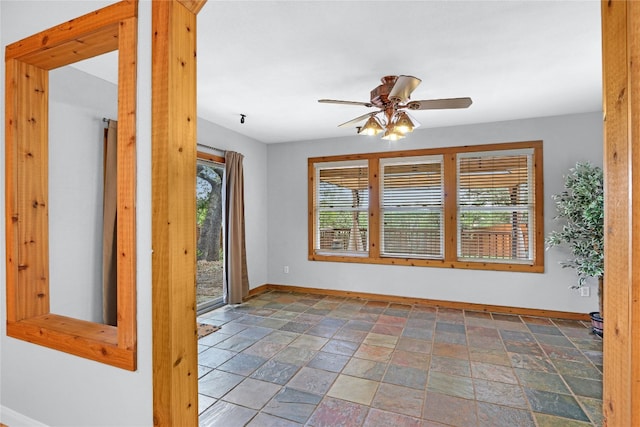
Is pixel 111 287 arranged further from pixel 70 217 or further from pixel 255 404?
pixel 255 404

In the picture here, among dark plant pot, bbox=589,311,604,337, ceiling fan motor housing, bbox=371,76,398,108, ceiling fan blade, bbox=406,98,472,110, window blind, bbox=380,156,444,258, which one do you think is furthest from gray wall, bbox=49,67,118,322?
dark plant pot, bbox=589,311,604,337

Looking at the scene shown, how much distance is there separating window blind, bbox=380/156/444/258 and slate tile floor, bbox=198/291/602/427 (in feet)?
3.36

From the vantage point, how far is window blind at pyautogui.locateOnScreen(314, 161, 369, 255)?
4984 mm

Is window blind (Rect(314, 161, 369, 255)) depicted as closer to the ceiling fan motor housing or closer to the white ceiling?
the white ceiling

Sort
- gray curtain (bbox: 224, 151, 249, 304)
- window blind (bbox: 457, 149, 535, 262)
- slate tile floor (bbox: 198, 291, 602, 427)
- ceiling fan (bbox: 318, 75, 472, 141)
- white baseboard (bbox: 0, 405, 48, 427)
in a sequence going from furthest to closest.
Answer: gray curtain (bbox: 224, 151, 249, 304) < window blind (bbox: 457, 149, 535, 262) < ceiling fan (bbox: 318, 75, 472, 141) < slate tile floor (bbox: 198, 291, 602, 427) < white baseboard (bbox: 0, 405, 48, 427)

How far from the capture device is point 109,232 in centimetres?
282

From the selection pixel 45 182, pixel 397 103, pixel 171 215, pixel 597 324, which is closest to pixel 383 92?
pixel 397 103

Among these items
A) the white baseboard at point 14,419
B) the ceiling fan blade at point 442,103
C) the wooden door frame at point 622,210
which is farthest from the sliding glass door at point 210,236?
the wooden door frame at point 622,210

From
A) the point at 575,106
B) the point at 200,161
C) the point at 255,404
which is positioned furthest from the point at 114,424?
the point at 575,106

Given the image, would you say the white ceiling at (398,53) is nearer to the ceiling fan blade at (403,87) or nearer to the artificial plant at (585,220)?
the ceiling fan blade at (403,87)

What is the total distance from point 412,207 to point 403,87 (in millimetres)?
2640

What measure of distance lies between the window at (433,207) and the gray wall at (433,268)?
0.12m

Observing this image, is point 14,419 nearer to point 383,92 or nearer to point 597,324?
point 383,92

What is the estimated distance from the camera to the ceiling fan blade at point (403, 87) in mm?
2221
